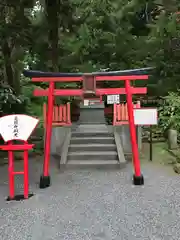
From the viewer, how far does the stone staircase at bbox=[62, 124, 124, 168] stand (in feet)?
24.3

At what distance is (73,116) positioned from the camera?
1182cm

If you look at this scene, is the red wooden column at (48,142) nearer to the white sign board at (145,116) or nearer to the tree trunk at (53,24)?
the white sign board at (145,116)

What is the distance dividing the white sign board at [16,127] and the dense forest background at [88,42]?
2.54 m

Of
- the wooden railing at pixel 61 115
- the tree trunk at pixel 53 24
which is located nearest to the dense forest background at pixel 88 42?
the tree trunk at pixel 53 24

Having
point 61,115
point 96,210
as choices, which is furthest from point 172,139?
point 96,210

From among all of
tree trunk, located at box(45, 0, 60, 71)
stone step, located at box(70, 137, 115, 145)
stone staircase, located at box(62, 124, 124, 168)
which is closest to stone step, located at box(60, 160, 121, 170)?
stone staircase, located at box(62, 124, 124, 168)

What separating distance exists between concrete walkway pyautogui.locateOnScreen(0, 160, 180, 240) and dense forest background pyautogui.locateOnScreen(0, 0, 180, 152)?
3.31 meters

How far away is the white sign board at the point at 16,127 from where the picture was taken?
5195 millimetres

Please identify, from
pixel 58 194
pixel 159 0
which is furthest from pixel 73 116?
pixel 58 194

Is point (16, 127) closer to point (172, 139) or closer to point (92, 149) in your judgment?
point (92, 149)

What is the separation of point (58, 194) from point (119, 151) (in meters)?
2.89

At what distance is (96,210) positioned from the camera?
4449mm

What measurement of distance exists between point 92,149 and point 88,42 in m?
5.68

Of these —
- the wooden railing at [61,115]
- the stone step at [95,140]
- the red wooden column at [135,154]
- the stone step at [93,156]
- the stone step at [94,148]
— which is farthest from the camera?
the wooden railing at [61,115]
